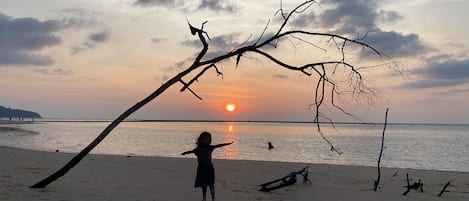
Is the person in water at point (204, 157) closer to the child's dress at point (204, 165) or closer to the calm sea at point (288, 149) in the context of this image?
the child's dress at point (204, 165)

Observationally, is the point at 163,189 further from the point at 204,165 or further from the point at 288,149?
the point at 288,149

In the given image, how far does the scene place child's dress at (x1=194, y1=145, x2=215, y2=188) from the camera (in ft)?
30.7

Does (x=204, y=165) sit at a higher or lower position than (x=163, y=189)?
higher

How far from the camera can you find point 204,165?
9.38m

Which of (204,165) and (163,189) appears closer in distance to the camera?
(204,165)

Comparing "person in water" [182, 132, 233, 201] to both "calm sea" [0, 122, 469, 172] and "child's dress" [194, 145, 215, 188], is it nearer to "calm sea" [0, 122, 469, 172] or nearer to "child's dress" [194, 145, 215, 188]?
"child's dress" [194, 145, 215, 188]

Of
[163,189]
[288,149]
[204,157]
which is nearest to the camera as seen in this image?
[204,157]

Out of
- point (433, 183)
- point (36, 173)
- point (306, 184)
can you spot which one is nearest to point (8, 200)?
point (36, 173)

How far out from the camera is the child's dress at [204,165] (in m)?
9.34

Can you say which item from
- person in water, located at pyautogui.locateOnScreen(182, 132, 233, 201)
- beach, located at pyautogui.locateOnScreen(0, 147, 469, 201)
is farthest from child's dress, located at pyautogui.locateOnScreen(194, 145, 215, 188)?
beach, located at pyautogui.locateOnScreen(0, 147, 469, 201)

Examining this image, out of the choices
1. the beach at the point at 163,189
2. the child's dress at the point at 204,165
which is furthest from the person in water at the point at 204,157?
the beach at the point at 163,189

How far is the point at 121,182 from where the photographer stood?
12.8m

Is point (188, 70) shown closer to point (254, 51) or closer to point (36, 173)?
point (254, 51)

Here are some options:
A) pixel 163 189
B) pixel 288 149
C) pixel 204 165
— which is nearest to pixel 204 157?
pixel 204 165
